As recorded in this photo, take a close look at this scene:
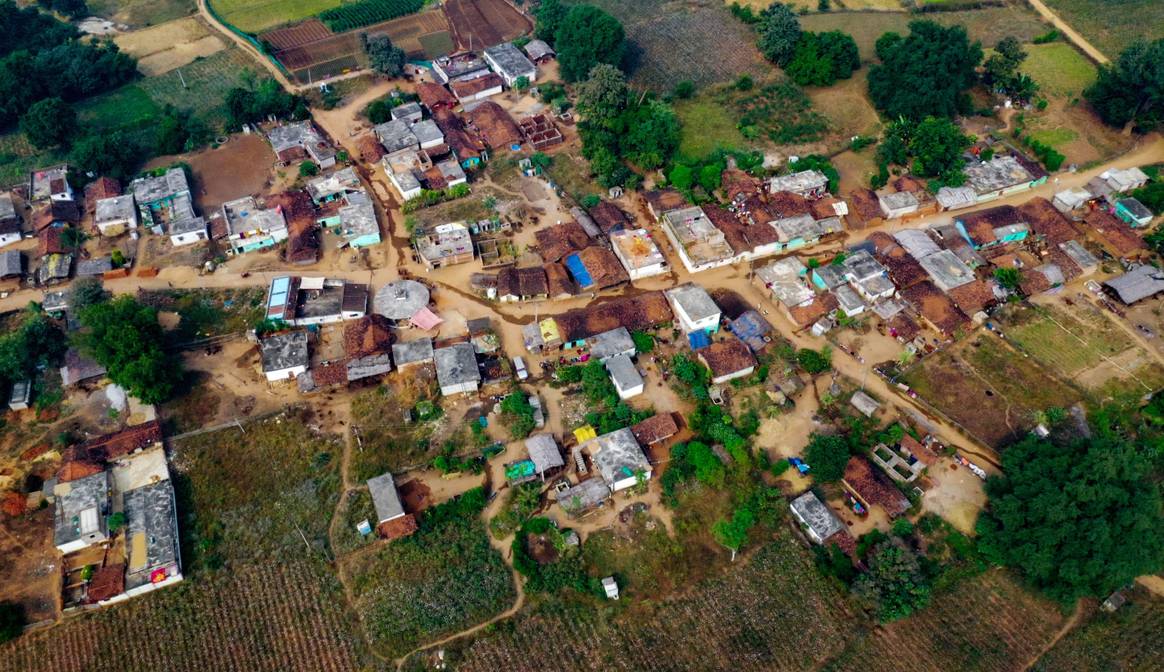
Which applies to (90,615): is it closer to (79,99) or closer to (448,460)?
(448,460)

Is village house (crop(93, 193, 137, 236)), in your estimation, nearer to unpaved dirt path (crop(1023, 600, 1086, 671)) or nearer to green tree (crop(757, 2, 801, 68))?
green tree (crop(757, 2, 801, 68))

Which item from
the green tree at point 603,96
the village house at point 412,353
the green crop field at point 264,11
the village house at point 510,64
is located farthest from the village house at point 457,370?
the green crop field at point 264,11

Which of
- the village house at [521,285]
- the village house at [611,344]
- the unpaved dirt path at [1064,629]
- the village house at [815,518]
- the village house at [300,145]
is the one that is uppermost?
the village house at [300,145]

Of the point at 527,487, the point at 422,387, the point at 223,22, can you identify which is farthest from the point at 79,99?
the point at 527,487

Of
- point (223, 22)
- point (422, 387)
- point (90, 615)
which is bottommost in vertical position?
point (90, 615)

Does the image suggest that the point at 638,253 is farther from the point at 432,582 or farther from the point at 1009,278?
the point at 432,582

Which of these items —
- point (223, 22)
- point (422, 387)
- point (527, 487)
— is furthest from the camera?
point (223, 22)

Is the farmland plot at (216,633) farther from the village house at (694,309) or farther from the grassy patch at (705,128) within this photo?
the grassy patch at (705,128)
